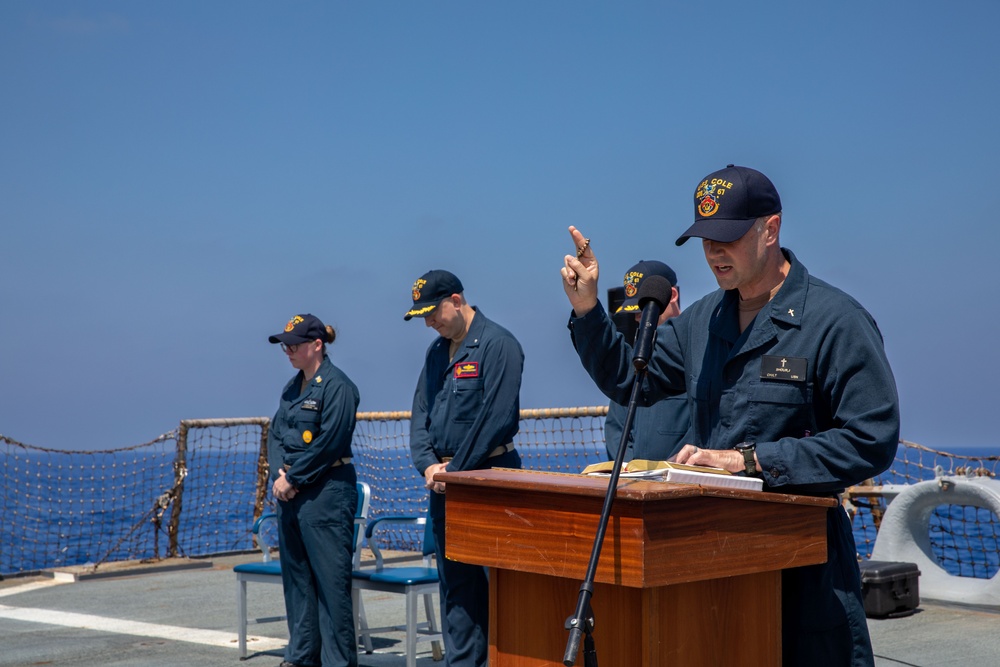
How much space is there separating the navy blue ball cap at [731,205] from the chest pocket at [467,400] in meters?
2.74

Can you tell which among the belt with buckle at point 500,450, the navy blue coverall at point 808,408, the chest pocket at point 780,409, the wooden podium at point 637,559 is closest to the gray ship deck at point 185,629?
the belt with buckle at point 500,450

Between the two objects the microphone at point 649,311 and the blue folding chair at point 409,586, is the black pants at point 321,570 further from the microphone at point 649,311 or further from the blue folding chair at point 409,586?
the microphone at point 649,311

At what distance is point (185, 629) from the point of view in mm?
7195

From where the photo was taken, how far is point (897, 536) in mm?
7535

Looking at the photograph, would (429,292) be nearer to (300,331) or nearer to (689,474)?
(300,331)

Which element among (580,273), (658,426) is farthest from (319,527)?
(580,273)

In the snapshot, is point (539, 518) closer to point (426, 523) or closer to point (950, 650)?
point (426, 523)

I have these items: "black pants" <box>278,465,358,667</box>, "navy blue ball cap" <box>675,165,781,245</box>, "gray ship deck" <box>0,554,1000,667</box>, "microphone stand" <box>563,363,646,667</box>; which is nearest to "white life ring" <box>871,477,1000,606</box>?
"gray ship deck" <box>0,554,1000,667</box>

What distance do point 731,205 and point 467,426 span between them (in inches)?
113

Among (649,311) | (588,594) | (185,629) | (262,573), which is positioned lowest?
(185,629)

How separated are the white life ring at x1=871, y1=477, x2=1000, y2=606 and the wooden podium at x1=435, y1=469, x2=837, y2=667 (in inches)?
204

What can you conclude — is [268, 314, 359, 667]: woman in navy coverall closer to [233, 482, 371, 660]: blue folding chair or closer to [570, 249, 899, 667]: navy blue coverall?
[233, 482, 371, 660]: blue folding chair

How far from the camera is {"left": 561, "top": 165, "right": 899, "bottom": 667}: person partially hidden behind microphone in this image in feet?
8.07

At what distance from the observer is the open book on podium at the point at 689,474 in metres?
2.30
